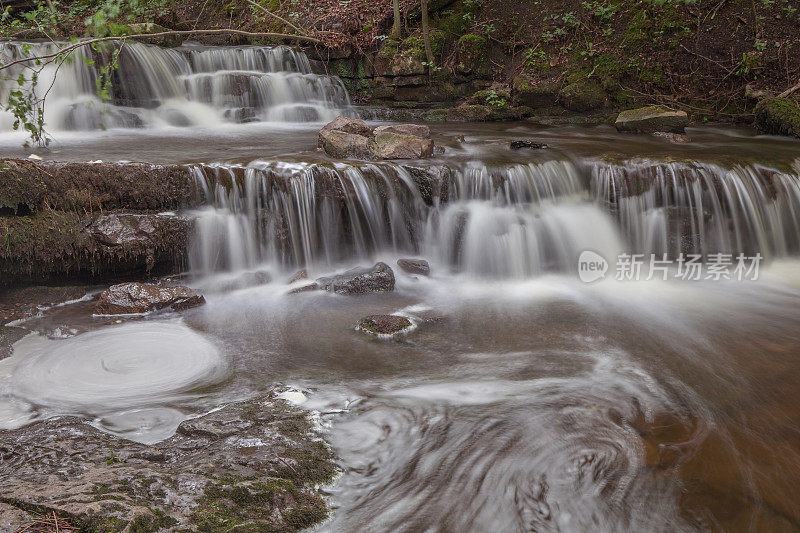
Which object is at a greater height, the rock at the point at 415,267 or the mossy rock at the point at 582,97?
the mossy rock at the point at 582,97

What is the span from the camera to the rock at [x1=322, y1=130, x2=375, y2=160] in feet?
23.4

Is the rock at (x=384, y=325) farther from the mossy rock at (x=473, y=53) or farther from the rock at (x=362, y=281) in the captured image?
the mossy rock at (x=473, y=53)

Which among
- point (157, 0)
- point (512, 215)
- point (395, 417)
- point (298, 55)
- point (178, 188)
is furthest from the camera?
point (157, 0)

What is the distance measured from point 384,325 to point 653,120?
6.84 metres

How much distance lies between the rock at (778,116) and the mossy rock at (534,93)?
137 inches

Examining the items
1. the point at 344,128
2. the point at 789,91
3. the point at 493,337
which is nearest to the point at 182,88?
the point at 344,128

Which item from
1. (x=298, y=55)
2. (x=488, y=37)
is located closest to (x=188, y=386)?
(x=298, y=55)

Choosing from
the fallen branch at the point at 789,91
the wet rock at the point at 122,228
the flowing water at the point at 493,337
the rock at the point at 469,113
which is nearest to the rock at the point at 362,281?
the flowing water at the point at 493,337

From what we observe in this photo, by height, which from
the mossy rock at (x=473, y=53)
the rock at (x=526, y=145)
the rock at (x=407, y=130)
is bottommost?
the rock at (x=526, y=145)

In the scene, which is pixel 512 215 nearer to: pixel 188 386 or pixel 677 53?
pixel 188 386

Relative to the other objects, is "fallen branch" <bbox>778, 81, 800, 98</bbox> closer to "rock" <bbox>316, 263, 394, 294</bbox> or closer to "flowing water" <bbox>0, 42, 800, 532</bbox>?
"flowing water" <bbox>0, 42, 800, 532</bbox>

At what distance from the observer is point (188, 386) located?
3873 mm

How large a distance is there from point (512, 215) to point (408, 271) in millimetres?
1524

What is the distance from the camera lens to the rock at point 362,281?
18.6 ft
